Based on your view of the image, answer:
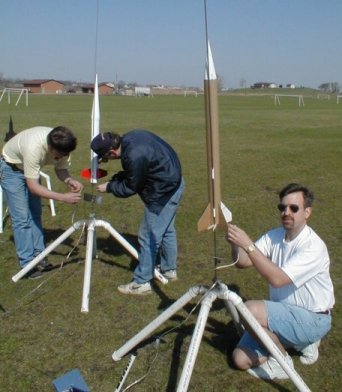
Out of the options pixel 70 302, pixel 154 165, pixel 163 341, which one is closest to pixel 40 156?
pixel 154 165

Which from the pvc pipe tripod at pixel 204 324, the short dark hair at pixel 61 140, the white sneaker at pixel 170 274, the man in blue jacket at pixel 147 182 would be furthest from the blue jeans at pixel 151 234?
the pvc pipe tripod at pixel 204 324

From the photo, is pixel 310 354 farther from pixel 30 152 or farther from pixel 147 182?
pixel 30 152

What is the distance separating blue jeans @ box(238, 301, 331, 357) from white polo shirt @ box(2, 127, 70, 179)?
109 inches

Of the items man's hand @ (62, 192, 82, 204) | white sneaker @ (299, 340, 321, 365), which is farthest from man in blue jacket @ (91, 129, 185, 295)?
white sneaker @ (299, 340, 321, 365)

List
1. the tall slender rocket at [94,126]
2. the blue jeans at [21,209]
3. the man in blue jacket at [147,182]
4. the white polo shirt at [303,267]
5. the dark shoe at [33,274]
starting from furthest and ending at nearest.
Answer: the dark shoe at [33,274], the blue jeans at [21,209], the tall slender rocket at [94,126], the man in blue jacket at [147,182], the white polo shirt at [303,267]

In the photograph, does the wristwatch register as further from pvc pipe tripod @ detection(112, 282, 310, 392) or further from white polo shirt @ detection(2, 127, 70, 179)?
white polo shirt @ detection(2, 127, 70, 179)

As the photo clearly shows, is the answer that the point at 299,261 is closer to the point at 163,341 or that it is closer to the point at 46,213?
the point at 163,341

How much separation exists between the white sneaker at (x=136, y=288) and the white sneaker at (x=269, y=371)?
1.67 meters

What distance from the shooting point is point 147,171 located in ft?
15.0

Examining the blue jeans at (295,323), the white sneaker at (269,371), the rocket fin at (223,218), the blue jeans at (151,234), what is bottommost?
the white sneaker at (269,371)

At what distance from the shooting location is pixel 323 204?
878 cm

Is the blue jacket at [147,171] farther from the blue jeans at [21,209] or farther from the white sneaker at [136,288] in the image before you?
the blue jeans at [21,209]

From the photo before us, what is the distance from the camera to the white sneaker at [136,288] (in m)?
5.03

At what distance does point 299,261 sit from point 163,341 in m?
1.45
